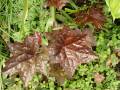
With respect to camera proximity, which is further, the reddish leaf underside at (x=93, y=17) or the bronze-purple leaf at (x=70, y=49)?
the reddish leaf underside at (x=93, y=17)

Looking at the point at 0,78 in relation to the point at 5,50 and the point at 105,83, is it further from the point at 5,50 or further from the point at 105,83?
the point at 105,83

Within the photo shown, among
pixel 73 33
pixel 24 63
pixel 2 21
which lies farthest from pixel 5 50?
pixel 73 33

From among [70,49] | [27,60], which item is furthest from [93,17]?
[27,60]

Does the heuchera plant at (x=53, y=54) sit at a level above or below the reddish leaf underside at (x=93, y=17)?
below

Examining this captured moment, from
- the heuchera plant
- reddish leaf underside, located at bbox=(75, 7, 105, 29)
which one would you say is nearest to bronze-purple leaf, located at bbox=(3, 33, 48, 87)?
the heuchera plant

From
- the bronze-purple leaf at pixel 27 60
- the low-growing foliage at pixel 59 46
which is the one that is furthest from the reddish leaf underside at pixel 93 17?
the bronze-purple leaf at pixel 27 60

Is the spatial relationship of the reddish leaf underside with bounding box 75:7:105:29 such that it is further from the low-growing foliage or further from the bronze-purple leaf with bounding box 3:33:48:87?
the bronze-purple leaf with bounding box 3:33:48:87

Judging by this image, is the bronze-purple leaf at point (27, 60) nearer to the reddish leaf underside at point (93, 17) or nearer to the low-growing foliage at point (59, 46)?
the low-growing foliage at point (59, 46)
